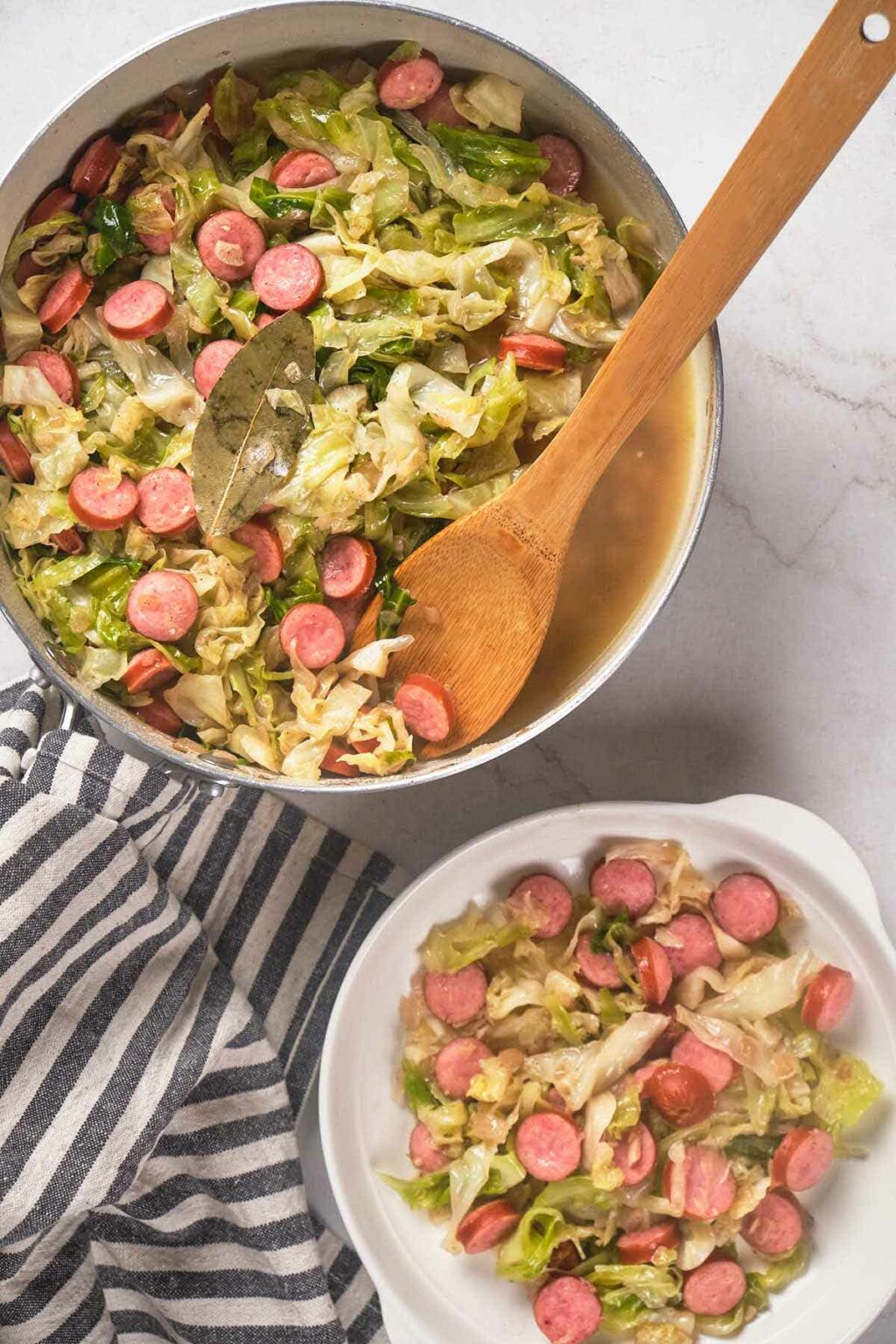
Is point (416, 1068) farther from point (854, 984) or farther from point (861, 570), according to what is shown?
point (861, 570)

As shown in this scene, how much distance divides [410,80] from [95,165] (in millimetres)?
453

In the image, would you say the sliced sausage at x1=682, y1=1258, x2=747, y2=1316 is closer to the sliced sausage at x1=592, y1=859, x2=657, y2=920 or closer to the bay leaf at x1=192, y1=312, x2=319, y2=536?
the sliced sausage at x1=592, y1=859, x2=657, y2=920

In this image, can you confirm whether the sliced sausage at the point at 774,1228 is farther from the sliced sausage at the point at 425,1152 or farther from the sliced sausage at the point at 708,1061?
the sliced sausage at the point at 425,1152

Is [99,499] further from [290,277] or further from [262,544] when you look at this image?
[290,277]

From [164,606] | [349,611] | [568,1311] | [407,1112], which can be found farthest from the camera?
[407,1112]

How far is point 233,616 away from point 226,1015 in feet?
2.35

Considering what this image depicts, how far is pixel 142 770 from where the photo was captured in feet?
6.75

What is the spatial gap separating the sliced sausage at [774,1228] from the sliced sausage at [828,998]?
30 cm

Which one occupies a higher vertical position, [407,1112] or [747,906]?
[747,906]

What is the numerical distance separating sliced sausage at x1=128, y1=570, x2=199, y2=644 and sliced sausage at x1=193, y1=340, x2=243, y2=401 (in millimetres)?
265

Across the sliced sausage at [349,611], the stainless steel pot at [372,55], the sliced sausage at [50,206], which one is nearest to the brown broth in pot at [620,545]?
the stainless steel pot at [372,55]

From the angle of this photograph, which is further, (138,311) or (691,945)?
(691,945)

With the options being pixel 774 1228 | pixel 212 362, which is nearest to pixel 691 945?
pixel 774 1228

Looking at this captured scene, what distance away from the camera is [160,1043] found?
6.81ft
